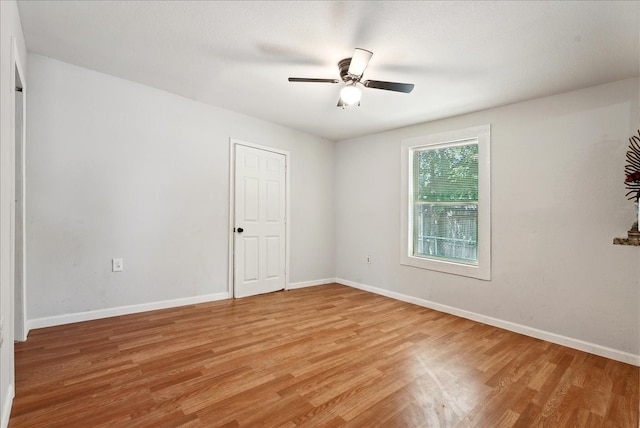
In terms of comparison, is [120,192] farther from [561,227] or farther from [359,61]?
[561,227]

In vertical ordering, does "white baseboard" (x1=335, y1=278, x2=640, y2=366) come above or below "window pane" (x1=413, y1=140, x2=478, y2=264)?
below

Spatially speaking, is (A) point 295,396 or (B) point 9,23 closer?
(B) point 9,23

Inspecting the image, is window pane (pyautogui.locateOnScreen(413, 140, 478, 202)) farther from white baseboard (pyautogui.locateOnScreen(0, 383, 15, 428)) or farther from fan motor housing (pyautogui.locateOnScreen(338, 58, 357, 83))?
white baseboard (pyautogui.locateOnScreen(0, 383, 15, 428))

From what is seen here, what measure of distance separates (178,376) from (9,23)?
2.46m

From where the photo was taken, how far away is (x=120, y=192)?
3.29 meters

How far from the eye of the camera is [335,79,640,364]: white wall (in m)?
2.71

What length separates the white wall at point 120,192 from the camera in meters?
2.88

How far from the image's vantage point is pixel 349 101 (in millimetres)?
2730

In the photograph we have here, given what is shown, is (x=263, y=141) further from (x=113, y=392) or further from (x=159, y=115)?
(x=113, y=392)

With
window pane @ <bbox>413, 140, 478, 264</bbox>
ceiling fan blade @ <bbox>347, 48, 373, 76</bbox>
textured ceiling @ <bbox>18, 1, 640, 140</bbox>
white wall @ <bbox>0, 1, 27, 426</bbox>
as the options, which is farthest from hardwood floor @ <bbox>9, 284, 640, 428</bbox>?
textured ceiling @ <bbox>18, 1, 640, 140</bbox>

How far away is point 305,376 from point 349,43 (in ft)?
8.27

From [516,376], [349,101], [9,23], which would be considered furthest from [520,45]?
[9,23]

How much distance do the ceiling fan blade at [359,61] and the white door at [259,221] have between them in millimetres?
2275

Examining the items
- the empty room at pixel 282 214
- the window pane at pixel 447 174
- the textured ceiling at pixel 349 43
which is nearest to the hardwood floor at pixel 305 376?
the empty room at pixel 282 214
